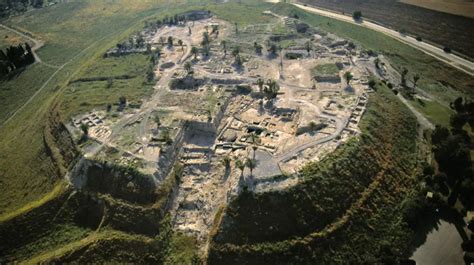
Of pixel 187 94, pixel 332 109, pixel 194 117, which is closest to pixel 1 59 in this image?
pixel 187 94

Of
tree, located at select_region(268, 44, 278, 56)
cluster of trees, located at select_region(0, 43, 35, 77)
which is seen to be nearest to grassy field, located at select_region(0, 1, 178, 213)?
cluster of trees, located at select_region(0, 43, 35, 77)

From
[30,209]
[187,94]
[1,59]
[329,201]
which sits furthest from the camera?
[1,59]

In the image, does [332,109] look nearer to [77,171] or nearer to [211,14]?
[77,171]

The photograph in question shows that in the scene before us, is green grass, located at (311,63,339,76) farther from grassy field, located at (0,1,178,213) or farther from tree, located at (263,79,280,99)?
grassy field, located at (0,1,178,213)

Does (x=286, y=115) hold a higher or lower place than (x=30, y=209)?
higher

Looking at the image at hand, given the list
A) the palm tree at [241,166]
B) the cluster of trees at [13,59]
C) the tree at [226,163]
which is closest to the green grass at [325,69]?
the tree at [226,163]

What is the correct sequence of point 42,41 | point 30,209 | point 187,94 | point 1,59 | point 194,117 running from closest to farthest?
point 30,209
point 194,117
point 187,94
point 1,59
point 42,41
